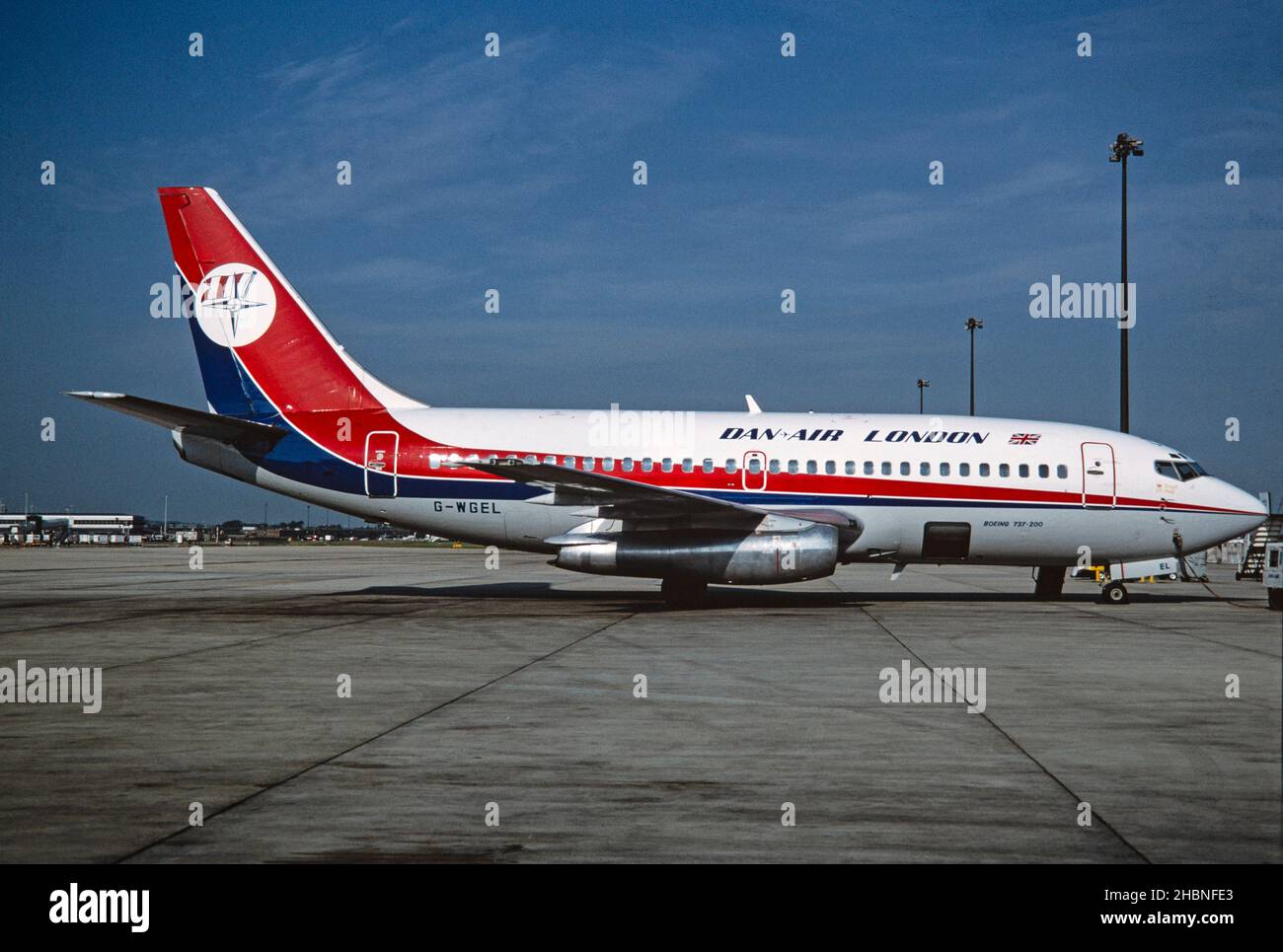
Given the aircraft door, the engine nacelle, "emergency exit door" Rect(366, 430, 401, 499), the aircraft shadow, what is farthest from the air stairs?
"emergency exit door" Rect(366, 430, 401, 499)

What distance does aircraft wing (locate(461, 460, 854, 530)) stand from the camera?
19.3m

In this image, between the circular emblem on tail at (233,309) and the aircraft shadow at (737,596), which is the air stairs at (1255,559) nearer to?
the aircraft shadow at (737,596)

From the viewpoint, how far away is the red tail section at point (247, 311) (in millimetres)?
23656

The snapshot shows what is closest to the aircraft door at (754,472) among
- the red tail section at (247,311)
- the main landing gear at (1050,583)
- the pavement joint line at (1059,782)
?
the main landing gear at (1050,583)

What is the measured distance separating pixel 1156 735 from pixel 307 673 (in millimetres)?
8102

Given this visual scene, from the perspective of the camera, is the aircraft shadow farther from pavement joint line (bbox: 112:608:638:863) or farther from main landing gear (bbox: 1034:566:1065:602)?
pavement joint line (bbox: 112:608:638:863)

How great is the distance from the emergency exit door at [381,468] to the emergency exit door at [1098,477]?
→ 14.2 metres

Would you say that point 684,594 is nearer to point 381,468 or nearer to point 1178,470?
point 381,468

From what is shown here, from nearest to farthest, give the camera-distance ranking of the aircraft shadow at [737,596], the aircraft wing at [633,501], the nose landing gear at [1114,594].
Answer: the aircraft wing at [633,501] → the nose landing gear at [1114,594] → the aircraft shadow at [737,596]

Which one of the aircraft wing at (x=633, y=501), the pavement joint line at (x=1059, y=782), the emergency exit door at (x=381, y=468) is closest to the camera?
the pavement joint line at (x=1059, y=782)
